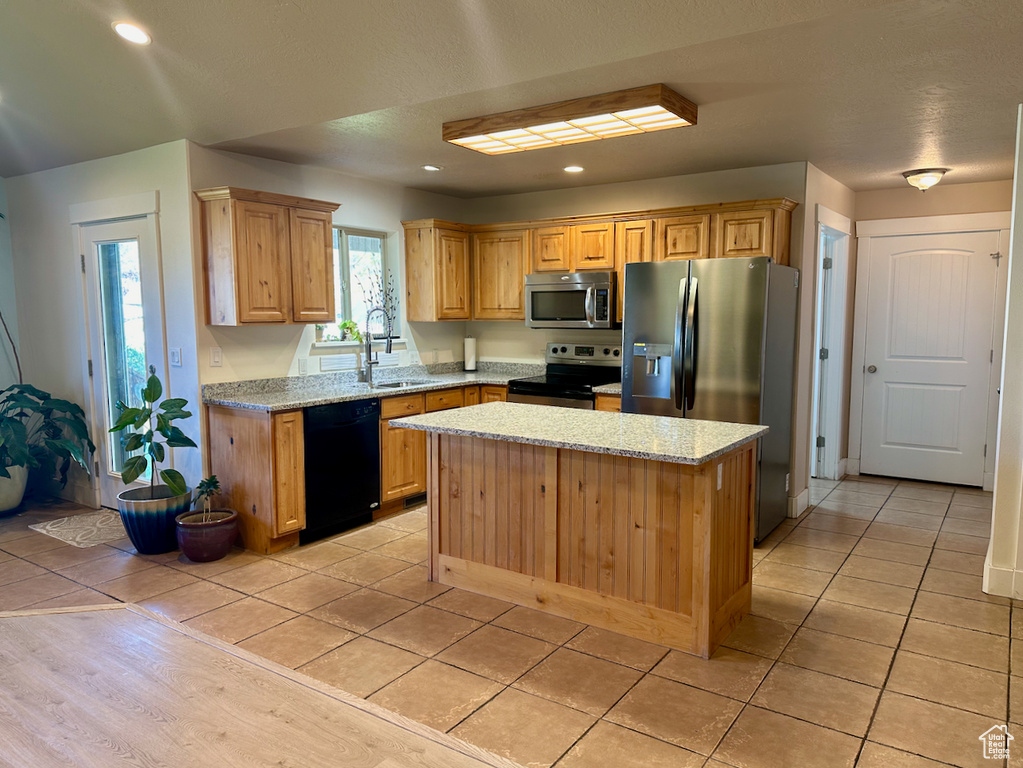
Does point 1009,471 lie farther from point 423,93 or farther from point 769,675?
point 423,93

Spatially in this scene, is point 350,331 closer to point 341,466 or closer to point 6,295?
point 341,466

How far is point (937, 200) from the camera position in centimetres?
537

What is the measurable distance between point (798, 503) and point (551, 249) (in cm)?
257

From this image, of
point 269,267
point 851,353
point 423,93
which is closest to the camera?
point 423,93

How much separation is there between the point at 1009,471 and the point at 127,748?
12.7ft

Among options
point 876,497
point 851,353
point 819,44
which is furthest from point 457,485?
point 851,353

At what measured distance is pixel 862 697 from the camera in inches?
98.3

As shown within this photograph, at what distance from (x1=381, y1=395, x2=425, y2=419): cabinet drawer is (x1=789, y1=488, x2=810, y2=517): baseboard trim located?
2627 mm

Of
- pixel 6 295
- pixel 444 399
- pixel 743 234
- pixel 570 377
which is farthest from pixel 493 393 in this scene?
pixel 6 295

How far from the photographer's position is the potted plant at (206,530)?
148 inches

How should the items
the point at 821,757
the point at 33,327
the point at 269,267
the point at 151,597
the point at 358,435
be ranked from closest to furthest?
1. the point at 821,757
2. the point at 151,597
3. the point at 269,267
4. the point at 358,435
5. the point at 33,327

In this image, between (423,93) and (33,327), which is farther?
(33,327)

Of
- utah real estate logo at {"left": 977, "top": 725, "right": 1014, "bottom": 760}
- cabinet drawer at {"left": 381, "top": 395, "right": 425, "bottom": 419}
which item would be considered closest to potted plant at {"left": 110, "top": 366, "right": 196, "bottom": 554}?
cabinet drawer at {"left": 381, "top": 395, "right": 425, "bottom": 419}

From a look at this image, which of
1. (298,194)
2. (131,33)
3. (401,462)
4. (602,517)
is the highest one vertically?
(131,33)
